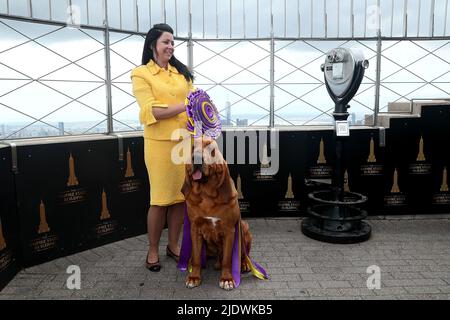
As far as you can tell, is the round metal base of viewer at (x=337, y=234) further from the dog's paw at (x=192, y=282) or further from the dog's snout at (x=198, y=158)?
the dog's snout at (x=198, y=158)

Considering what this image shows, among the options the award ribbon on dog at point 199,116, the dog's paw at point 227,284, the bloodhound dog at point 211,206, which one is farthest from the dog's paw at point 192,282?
the award ribbon on dog at point 199,116

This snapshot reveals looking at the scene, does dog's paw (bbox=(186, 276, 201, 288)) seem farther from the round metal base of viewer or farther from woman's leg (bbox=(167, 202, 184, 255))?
the round metal base of viewer

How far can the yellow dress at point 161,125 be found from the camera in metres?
3.45

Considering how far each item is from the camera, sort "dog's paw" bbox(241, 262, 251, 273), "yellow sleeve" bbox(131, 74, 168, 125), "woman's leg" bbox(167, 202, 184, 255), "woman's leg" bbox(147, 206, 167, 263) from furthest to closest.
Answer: "woman's leg" bbox(167, 202, 184, 255) → "woman's leg" bbox(147, 206, 167, 263) → "dog's paw" bbox(241, 262, 251, 273) → "yellow sleeve" bbox(131, 74, 168, 125)

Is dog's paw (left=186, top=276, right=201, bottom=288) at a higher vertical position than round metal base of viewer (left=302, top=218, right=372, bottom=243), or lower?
lower

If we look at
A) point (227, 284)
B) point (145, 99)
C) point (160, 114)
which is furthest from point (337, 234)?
point (145, 99)

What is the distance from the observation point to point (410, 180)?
517 centimetres

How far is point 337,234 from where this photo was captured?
4383 mm

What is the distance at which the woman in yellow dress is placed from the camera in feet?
11.3

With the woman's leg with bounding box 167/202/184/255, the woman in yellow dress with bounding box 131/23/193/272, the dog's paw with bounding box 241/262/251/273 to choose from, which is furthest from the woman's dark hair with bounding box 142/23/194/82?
the dog's paw with bounding box 241/262/251/273

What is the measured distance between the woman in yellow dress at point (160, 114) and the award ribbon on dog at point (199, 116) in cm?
29

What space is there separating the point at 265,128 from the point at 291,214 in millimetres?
1140

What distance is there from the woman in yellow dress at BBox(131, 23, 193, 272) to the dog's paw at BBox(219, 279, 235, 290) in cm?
69

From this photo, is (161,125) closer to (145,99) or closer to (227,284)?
(145,99)
